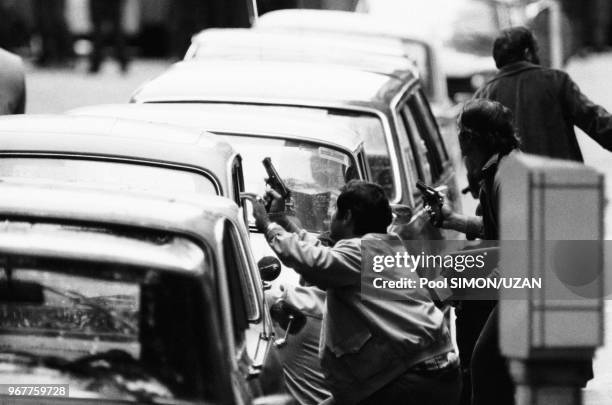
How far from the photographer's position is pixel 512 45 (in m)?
8.55

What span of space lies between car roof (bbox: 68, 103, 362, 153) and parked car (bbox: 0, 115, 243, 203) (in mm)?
967

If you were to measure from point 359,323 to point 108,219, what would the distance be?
53.6 inches

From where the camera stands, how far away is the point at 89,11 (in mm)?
25734

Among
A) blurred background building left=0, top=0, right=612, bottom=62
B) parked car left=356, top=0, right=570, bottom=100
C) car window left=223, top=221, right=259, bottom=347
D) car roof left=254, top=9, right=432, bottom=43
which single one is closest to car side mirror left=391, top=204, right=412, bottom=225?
car window left=223, top=221, right=259, bottom=347

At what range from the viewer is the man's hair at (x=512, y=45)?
8.52m

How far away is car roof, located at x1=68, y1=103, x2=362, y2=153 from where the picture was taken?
7668 mm

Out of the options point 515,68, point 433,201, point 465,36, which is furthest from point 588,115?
point 465,36

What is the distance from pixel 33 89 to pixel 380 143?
15.1 m

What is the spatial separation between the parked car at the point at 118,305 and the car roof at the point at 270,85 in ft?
12.9

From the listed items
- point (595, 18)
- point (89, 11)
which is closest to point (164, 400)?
point (89, 11)

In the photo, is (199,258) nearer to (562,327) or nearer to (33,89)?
(562,327)

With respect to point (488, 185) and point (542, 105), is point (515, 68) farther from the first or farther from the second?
point (488, 185)

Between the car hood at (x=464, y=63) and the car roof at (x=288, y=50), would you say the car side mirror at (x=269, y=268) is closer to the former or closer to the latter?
the car roof at (x=288, y=50)

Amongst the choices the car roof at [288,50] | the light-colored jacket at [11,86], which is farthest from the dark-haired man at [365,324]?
the car roof at [288,50]
